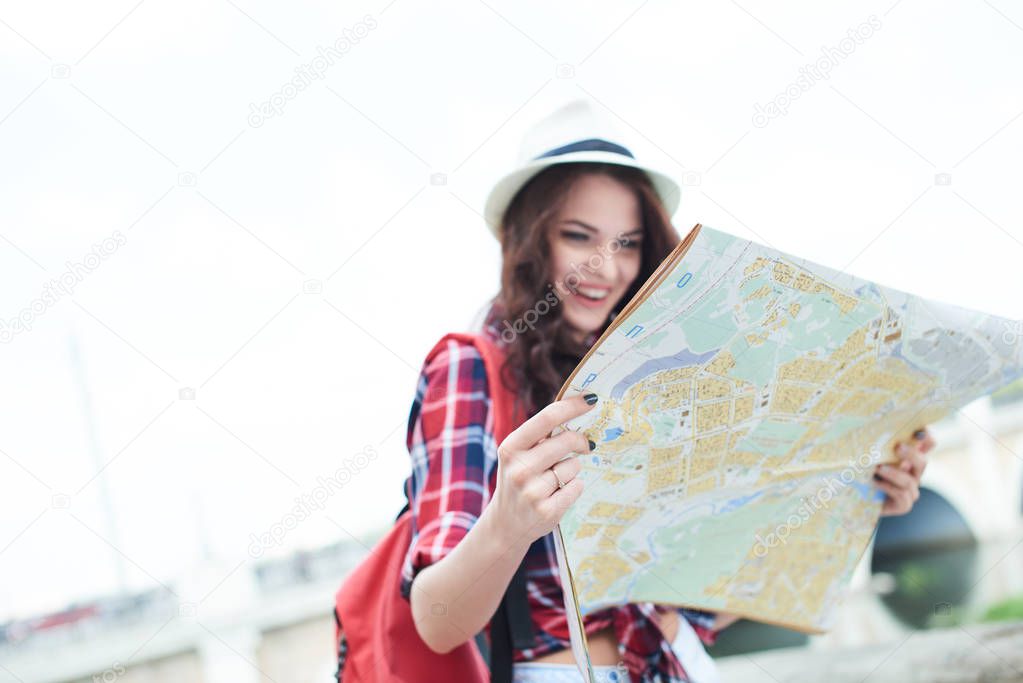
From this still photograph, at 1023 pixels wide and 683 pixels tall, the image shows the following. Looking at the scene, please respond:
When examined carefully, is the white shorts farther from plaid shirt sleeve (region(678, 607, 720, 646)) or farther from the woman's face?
the woman's face

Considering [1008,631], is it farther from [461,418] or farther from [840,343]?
[461,418]

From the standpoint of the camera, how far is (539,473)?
0.65 m

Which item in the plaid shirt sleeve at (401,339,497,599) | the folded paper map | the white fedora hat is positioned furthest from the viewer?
the white fedora hat

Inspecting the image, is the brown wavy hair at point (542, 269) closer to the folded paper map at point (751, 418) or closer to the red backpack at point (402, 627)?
the red backpack at point (402, 627)

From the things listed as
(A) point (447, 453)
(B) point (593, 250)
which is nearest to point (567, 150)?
(B) point (593, 250)

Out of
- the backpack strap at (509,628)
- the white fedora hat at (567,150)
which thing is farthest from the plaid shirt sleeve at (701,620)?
the white fedora hat at (567,150)

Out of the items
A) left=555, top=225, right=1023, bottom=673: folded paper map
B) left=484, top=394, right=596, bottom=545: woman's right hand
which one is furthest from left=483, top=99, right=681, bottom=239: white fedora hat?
left=484, top=394, right=596, bottom=545: woman's right hand

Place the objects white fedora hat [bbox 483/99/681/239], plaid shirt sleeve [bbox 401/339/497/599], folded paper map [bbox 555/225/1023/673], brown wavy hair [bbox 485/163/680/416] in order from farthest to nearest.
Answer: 1. white fedora hat [bbox 483/99/681/239]
2. brown wavy hair [bbox 485/163/680/416]
3. plaid shirt sleeve [bbox 401/339/497/599]
4. folded paper map [bbox 555/225/1023/673]

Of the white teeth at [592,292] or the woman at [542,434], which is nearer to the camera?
the woman at [542,434]

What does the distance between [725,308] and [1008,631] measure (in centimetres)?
156

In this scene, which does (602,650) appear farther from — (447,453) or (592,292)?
(592,292)

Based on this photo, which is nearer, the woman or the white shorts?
the woman

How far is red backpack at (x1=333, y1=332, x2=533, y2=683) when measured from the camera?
86 cm

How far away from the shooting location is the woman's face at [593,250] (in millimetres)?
1103
